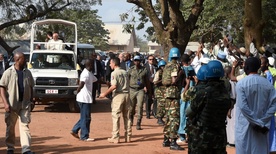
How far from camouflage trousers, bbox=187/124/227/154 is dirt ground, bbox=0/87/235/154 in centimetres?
413

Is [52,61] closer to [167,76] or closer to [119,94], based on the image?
[119,94]

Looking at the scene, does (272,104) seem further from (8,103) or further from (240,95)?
(8,103)

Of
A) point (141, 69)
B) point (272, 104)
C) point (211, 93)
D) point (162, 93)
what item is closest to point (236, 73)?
point (162, 93)

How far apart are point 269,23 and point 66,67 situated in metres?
21.3

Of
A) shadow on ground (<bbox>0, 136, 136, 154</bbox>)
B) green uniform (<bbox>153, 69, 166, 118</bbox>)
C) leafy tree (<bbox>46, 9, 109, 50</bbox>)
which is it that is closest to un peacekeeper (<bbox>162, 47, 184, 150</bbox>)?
green uniform (<bbox>153, 69, 166, 118</bbox>)

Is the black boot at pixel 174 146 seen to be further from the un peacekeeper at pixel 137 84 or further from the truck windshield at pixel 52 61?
the truck windshield at pixel 52 61

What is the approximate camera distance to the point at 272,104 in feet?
23.5

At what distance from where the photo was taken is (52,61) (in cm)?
1788

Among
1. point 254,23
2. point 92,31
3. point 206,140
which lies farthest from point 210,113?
point 92,31

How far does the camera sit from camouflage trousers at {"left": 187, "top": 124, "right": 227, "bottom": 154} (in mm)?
6539

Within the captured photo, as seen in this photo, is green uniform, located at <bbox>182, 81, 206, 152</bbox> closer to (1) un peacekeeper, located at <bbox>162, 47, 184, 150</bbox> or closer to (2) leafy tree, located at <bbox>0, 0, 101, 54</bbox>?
(1) un peacekeeper, located at <bbox>162, 47, 184, 150</bbox>

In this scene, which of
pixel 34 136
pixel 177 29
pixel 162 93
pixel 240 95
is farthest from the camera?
pixel 177 29

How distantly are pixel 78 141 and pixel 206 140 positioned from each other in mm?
5758

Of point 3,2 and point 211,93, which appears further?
point 3,2
